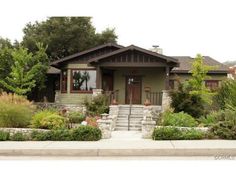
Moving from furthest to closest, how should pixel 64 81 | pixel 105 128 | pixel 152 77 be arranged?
pixel 64 81
pixel 152 77
pixel 105 128

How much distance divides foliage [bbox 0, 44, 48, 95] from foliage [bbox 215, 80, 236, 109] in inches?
512

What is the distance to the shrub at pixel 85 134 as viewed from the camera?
550 inches

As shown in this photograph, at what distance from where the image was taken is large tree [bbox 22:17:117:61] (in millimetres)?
39156

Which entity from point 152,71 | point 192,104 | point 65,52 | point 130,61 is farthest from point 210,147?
point 65,52

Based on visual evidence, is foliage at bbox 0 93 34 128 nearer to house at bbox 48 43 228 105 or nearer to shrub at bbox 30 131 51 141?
shrub at bbox 30 131 51 141

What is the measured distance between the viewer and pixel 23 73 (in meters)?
26.7

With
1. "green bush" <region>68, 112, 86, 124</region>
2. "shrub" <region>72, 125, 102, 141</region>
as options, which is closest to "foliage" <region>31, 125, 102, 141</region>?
"shrub" <region>72, 125, 102, 141</region>

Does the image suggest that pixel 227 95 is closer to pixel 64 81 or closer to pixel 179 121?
pixel 179 121

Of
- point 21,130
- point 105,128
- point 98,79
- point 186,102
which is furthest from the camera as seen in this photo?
point 98,79

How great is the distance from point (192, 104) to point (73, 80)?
1084 cm

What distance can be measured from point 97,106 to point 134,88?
550 cm

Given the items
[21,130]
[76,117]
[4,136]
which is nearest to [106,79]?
[76,117]

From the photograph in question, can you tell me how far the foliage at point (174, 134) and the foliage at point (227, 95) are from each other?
276cm

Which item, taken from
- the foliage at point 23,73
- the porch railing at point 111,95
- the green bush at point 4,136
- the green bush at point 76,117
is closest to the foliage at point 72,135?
the green bush at point 4,136
